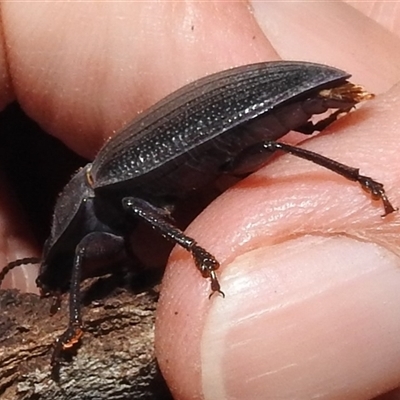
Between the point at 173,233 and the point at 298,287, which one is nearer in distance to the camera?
the point at 298,287

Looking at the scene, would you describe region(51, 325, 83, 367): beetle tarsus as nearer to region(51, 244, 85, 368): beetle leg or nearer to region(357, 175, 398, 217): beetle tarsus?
region(51, 244, 85, 368): beetle leg

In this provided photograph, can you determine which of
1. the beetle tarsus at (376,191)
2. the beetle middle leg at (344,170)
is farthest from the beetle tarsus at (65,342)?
the beetle tarsus at (376,191)

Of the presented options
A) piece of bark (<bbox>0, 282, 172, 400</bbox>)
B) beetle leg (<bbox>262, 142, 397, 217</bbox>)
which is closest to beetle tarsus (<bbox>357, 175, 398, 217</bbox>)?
beetle leg (<bbox>262, 142, 397, 217</bbox>)

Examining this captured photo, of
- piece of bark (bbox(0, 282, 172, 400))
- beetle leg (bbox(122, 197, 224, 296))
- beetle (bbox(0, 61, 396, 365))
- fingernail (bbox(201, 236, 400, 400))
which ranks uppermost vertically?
beetle (bbox(0, 61, 396, 365))

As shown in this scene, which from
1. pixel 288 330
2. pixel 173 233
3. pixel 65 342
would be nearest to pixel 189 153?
pixel 173 233

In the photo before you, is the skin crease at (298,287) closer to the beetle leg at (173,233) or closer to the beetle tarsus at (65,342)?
the beetle leg at (173,233)

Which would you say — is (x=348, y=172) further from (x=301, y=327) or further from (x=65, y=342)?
(x=65, y=342)

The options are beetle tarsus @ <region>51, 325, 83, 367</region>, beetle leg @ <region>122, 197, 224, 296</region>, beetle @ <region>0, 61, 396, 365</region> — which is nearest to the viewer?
beetle tarsus @ <region>51, 325, 83, 367</region>
